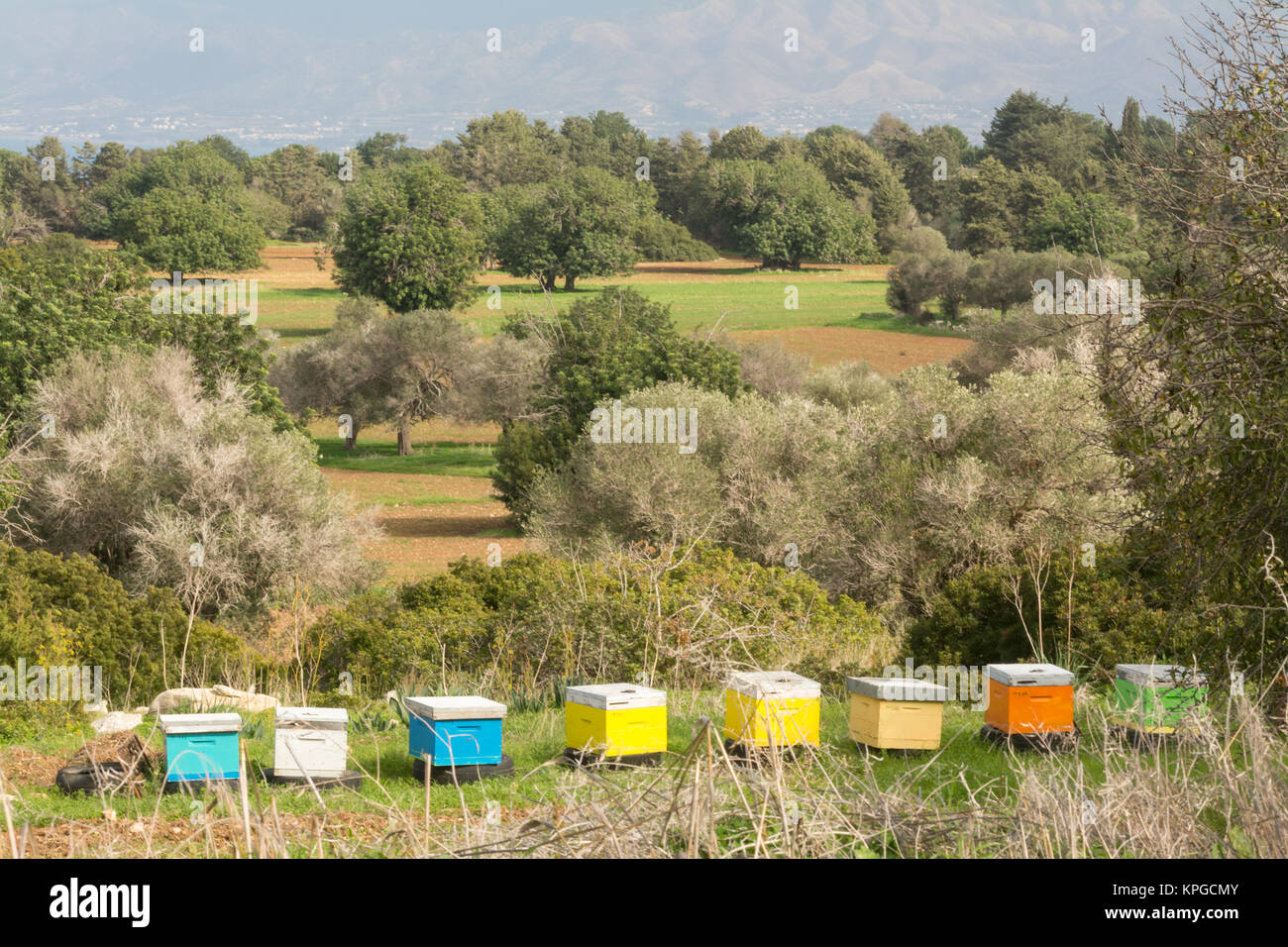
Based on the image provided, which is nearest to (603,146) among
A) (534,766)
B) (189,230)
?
(189,230)

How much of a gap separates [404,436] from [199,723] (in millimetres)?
37327

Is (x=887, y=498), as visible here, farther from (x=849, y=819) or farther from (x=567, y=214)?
(x=567, y=214)

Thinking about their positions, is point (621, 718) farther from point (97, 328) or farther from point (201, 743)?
point (97, 328)

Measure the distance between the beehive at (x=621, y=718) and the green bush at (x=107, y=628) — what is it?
6.78 metres

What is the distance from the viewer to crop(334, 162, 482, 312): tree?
2427 inches

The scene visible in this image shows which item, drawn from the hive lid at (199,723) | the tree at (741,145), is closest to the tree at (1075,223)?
the tree at (741,145)

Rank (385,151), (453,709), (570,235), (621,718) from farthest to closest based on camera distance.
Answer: (385,151) → (570,235) → (621,718) → (453,709)

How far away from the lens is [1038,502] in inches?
774

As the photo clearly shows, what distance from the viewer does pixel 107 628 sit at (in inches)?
577

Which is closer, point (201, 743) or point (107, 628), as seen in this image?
point (201, 743)

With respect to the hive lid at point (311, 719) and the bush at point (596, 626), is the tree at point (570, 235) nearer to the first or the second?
the bush at point (596, 626)

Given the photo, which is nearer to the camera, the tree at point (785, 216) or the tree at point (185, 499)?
the tree at point (185, 499)

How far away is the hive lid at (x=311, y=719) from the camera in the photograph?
7.69 metres

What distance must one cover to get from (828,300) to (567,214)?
18.2 m
